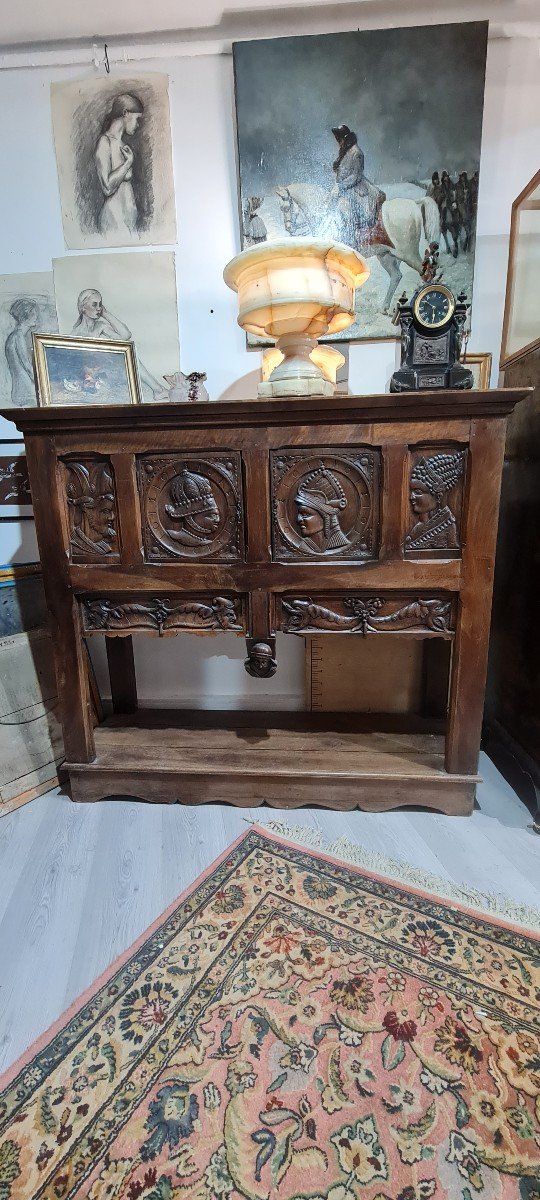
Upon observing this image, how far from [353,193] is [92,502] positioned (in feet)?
4.50

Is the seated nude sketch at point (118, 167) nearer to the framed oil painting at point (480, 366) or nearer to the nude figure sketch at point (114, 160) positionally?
the nude figure sketch at point (114, 160)

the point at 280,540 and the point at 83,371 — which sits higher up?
the point at 83,371

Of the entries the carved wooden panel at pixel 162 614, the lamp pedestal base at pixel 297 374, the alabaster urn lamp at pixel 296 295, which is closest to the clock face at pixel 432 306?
the alabaster urn lamp at pixel 296 295

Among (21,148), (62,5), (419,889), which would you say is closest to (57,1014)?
(419,889)

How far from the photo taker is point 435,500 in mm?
1325

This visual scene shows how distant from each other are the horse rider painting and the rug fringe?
193cm

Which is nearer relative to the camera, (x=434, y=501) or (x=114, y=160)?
(x=434, y=501)

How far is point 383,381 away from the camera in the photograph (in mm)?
1840

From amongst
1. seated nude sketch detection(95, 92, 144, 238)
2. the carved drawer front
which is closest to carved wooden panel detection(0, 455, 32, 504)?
seated nude sketch detection(95, 92, 144, 238)

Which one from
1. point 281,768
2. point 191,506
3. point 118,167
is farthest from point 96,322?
point 281,768

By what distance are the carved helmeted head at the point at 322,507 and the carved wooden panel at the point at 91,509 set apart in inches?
20.6

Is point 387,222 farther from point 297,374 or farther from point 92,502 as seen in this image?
point 92,502

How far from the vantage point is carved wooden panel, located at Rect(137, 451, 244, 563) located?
53.5 inches

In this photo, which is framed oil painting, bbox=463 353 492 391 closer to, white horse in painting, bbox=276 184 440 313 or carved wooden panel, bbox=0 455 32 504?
white horse in painting, bbox=276 184 440 313
